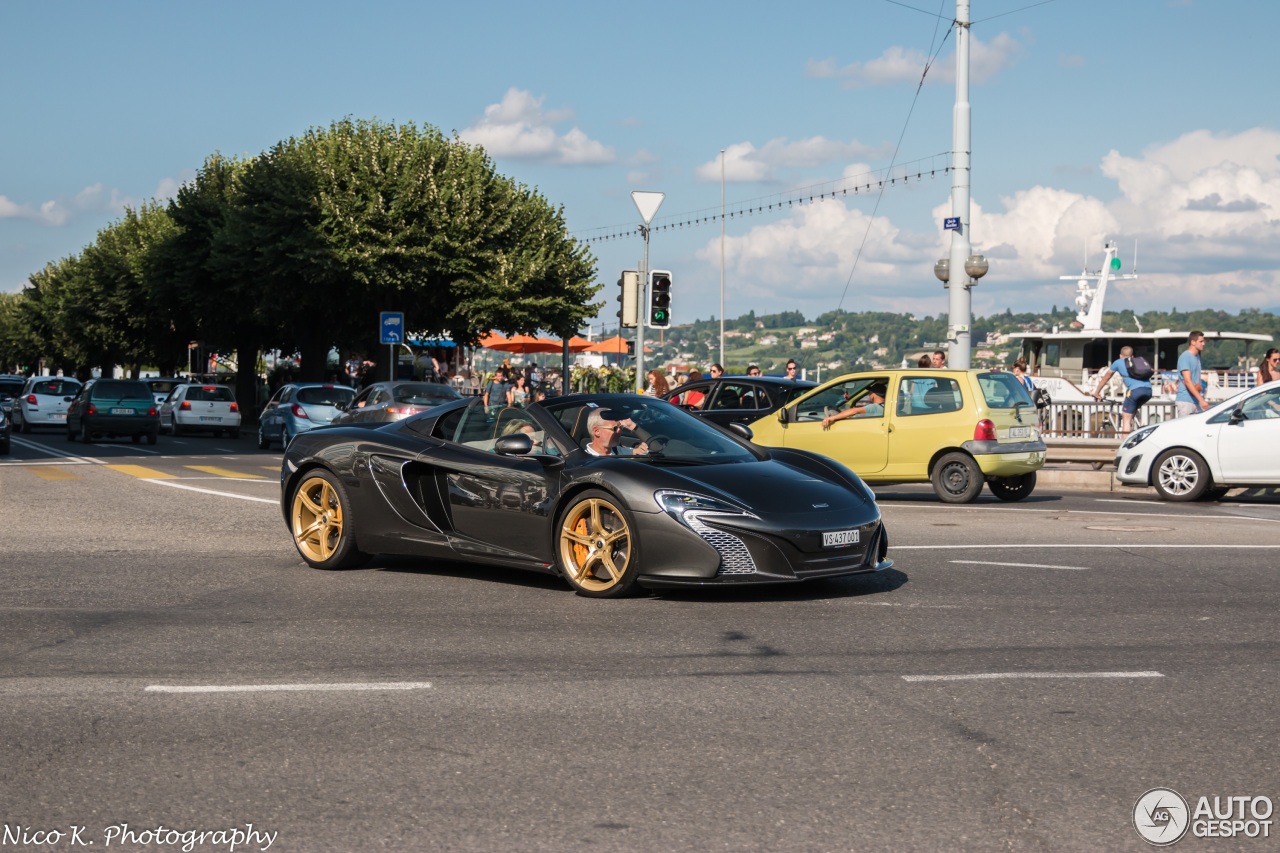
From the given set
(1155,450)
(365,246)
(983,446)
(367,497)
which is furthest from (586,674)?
(365,246)

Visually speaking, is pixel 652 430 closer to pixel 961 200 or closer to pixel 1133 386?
pixel 1133 386

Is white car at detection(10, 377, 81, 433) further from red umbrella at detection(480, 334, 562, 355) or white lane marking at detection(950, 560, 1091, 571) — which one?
white lane marking at detection(950, 560, 1091, 571)

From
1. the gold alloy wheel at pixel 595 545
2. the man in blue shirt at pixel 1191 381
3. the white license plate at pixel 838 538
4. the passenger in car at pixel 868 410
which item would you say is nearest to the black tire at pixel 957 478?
the passenger in car at pixel 868 410

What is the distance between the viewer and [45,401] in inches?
1734

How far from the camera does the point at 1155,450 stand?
1847cm

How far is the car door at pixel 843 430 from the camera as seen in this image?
1752cm

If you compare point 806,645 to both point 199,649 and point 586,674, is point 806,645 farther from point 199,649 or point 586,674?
point 199,649

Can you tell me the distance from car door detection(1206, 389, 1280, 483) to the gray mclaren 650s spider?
9.35 m

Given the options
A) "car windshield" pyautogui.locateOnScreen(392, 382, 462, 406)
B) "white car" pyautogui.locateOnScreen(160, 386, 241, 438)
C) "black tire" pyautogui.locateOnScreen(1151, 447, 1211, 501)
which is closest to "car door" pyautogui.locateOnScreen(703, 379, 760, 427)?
"black tire" pyautogui.locateOnScreen(1151, 447, 1211, 501)

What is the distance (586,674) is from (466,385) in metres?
43.2

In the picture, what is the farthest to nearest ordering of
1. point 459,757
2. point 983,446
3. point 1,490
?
point 1,490
point 983,446
point 459,757

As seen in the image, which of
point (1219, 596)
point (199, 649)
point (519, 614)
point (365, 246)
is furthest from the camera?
point (365, 246)

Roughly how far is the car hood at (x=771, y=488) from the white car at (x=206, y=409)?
35481 mm

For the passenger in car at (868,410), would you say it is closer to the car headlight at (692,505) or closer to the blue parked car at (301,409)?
the car headlight at (692,505)
